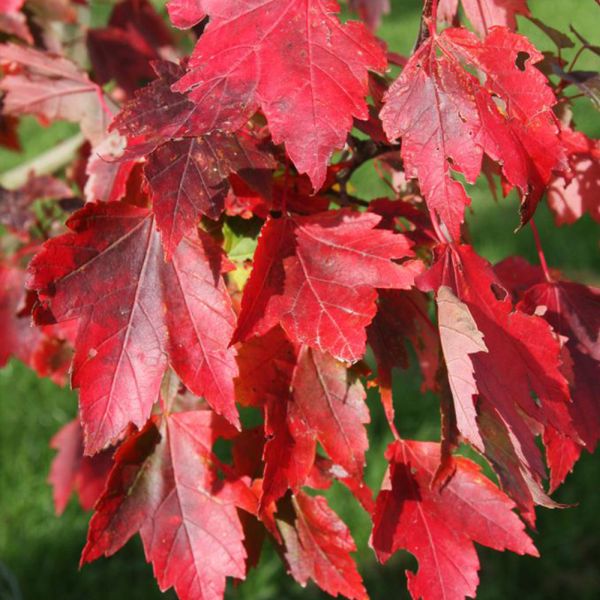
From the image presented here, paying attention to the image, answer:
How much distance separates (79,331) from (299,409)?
0.23 m

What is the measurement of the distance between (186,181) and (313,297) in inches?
6.3

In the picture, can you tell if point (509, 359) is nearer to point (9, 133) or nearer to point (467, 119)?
point (467, 119)

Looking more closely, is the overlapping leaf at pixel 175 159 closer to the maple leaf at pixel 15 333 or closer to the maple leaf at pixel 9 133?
the maple leaf at pixel 15 333

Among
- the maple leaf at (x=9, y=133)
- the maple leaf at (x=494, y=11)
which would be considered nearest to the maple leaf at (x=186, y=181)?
the maple leaf at (x=494, y=11)

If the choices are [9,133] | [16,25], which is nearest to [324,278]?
[16,25]

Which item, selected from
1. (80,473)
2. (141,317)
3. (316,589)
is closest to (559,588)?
(316,589)

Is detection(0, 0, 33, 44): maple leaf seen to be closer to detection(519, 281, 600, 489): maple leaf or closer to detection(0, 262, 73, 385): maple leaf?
detection(0, 262, 73, 385): maple leaf

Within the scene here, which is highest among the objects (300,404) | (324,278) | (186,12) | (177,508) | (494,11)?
(186,12)

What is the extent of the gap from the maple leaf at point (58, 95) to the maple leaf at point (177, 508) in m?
0.47

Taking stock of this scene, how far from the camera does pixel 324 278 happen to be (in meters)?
0.82

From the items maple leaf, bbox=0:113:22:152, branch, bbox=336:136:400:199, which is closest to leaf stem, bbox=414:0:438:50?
branch, bbox=336:136:400:199

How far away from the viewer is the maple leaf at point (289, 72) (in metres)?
0.72

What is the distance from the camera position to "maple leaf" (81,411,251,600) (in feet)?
3.03

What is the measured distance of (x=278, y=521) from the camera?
1.02 metres
